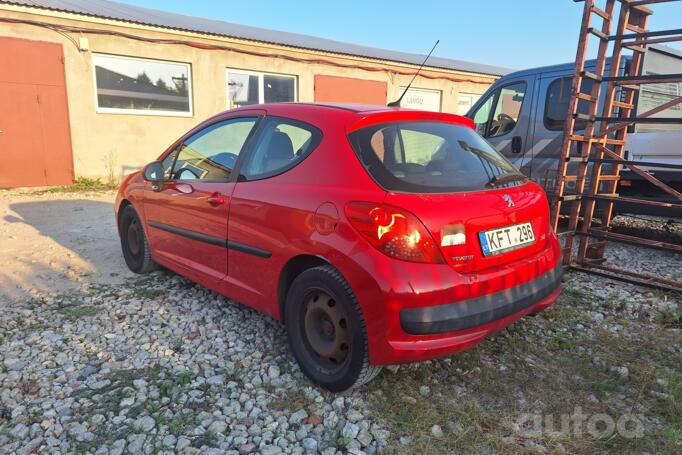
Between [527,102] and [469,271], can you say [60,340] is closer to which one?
[469,271]

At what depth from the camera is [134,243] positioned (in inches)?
171

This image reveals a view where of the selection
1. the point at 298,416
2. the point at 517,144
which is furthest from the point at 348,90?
the point at 298,416

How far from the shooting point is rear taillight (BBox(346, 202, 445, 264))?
2148 mm

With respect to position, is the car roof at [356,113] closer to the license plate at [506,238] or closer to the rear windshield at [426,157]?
the rear windshield at [426,157]

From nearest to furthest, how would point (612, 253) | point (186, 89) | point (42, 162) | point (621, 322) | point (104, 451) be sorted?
1. point (104, 451)
2. point (621, 322)
3. point (612, 253)
4. point (42, 162)
5. point (186, 89)

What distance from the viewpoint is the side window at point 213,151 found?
317 centimetres

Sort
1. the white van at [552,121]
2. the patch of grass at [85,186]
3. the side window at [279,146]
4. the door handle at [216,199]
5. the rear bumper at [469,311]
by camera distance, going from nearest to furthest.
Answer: the rear bumper at [469,311] → the side window at [279,146] → the door handle at [216,199] → the white van at [552,121] → the patch of grass at [85,186]

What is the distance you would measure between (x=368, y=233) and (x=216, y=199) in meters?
1.35

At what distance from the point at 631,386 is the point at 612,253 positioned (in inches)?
126

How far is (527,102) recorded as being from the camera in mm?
5711

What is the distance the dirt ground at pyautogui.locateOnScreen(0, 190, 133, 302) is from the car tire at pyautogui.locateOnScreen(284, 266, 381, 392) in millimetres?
2367

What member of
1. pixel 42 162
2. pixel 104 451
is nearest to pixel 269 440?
pixel 104 451

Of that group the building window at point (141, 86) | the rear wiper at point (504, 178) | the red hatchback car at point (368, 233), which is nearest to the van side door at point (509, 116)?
the rear wiper at point (504, 178)

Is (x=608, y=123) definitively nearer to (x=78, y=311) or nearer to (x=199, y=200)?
(x=199, y=200)
